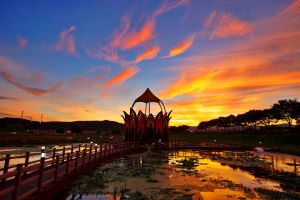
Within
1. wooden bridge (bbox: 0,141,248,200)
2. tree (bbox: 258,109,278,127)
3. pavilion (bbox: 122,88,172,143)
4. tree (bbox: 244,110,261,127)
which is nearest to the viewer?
wooden bridge (bbox: 0,141,248,200)

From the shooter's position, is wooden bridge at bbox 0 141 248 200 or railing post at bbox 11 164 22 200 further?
wooden bridge at bbox 0 141 248 200

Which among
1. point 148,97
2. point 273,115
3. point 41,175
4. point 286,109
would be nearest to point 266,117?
point 273,115

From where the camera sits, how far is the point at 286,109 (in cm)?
11919

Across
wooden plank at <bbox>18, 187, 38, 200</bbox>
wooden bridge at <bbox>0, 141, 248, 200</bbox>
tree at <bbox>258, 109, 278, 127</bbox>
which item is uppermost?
tree at <bbox>258, 109, 278, 127</bbox>

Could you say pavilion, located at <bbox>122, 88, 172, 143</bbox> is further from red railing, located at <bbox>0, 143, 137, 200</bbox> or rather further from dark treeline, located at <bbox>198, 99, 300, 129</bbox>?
dark treeline, located at <bbox>198, 99, 300, 129</bbox>

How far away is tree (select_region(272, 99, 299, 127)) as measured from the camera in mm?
114375

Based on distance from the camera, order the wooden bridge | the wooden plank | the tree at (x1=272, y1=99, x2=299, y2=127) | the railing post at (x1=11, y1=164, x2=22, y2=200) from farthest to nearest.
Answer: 1. the tree at (x1=272, y1=99, x2=299, y2=127)
2. the wooden plank
3. the wooden bridge
4. the railing post at (x1=11, y1=164, x2=22, y2=200)

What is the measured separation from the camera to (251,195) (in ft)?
51.6

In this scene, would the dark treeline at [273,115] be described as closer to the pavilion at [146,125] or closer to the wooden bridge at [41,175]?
the pavilion at [146,125]

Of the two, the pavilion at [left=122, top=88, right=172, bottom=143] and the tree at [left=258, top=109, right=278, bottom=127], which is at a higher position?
the tree at [left=258, top=109, right=278, bottom=127]

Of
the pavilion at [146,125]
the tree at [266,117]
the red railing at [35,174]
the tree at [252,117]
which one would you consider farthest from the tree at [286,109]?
the red railing at [35,174]

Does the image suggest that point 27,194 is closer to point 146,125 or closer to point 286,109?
point 146,125

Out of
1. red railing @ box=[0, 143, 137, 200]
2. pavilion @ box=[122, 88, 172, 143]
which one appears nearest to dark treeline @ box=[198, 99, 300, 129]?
pavilion @ box=[122, 88, 172, 143]

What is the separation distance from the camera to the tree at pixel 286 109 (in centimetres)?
11438
